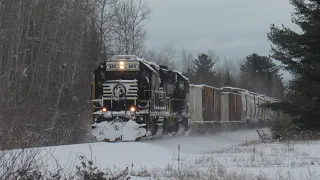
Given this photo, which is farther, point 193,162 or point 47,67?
point 47,67

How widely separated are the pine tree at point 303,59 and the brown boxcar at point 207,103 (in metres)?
7.64

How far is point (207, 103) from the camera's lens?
33.3 m

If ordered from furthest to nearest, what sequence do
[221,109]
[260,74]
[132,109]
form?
[260,74], [221,109], [132,109]

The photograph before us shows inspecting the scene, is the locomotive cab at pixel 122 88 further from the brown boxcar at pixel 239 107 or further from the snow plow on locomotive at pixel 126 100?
the brown boxcar at pixel 239 107

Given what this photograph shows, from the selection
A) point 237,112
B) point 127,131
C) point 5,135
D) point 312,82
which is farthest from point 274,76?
point 5,135

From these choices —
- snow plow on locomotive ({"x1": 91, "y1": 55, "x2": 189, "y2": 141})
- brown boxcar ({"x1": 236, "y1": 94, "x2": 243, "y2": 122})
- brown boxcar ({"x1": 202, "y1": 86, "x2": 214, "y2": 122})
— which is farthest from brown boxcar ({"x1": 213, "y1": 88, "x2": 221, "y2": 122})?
snow plow on locomotive ({"x1": 91, "y1": 55, "x2": 189, "y2": 141})

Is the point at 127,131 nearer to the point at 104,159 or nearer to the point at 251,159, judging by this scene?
the point at 104,159

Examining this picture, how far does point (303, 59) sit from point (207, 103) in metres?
9.54

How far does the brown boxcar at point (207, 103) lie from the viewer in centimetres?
3262

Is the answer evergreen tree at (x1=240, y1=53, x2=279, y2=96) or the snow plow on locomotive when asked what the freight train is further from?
evergreen tree at (x1=240, y1=53, x2=279, y2=96)

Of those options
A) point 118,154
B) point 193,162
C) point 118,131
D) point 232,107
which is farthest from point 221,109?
point 193,162

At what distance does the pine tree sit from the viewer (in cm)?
2331

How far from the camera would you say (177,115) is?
25656mm

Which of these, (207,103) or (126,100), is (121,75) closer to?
(126,100)
